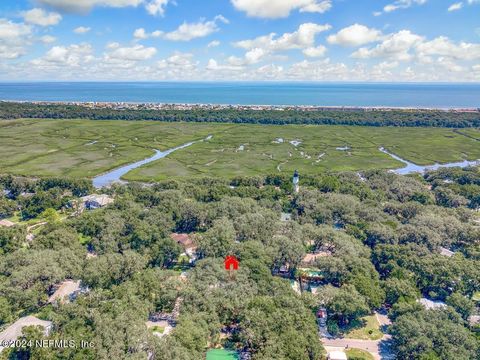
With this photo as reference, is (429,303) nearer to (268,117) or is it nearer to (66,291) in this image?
(66,291)

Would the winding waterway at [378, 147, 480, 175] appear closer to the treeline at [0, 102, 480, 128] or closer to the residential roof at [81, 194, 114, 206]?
the treeline at [0, 102, 480, 128]

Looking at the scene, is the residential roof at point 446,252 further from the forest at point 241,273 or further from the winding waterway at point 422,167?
the winding waterway at point 422,167

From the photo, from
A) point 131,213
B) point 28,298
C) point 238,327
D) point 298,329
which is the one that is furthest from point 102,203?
point 298,329

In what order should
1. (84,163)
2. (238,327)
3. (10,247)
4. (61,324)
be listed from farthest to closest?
(84,163) < (10,247) < (238,327) < (61,324)

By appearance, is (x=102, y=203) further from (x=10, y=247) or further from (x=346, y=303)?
(x=346, y=303)

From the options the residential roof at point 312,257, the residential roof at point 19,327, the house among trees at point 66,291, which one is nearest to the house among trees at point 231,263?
the residential roof at point 312,257

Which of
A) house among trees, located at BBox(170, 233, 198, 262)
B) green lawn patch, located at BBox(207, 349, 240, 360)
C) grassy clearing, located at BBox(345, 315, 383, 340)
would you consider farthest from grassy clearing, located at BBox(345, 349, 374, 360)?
house among trees, located at BBox(170, 233, 198, 262)
